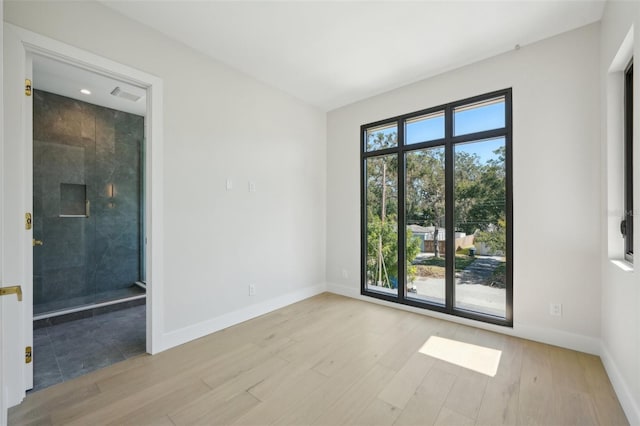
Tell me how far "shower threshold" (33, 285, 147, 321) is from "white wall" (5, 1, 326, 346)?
1.60m

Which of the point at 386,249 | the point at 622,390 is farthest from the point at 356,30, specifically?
the point at 622,390

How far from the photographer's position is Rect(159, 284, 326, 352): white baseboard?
8.41 ft

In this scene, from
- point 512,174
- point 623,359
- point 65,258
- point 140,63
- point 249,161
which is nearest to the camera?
point 623,359

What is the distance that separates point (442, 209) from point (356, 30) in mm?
2060

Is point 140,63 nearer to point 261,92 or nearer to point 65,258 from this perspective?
point 261,92

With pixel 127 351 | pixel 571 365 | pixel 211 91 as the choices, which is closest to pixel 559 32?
pixel 571 365

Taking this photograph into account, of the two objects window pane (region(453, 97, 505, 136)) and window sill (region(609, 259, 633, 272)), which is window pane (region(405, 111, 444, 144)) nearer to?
window pane (region(453, 97, 505, 136))

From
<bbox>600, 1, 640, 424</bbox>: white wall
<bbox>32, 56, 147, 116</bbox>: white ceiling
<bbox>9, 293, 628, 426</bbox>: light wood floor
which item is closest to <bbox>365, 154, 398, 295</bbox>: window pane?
<bbox>9, 293, 628, 426</bbox>: light wood floor

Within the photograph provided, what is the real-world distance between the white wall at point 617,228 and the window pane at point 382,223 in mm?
1939

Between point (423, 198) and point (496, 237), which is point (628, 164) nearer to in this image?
point (496, 237)

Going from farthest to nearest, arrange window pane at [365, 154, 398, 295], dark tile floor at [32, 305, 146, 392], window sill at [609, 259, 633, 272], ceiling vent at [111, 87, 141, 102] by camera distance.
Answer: window pane at [365, 154, 398, 295]
ceiling vent at [111, 87, 141, 102]
dark tile floor at [32, 305, 146, 392]
window sill at [609, 259, 633, 272]

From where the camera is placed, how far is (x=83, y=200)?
4.01m

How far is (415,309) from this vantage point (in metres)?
3.39

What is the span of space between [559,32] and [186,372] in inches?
166
